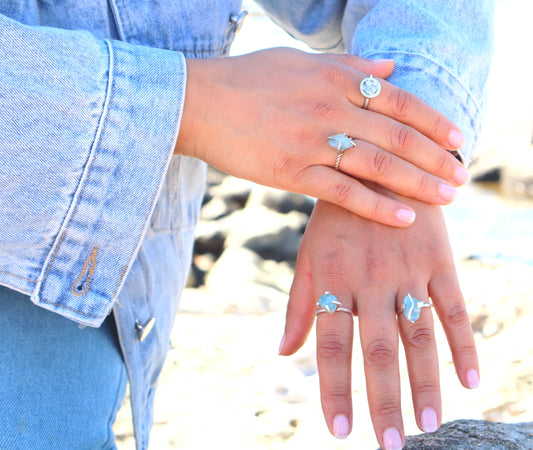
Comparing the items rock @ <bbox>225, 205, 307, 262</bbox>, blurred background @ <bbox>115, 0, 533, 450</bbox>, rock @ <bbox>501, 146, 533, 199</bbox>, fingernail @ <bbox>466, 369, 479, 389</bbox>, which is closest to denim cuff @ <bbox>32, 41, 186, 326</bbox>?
fingernail @ <bbox>466, 369, 479, 389</bbox>

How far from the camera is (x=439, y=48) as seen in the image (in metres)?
1.17

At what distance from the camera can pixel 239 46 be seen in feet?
23.1

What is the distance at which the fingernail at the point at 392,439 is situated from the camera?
A: 33.6 inches

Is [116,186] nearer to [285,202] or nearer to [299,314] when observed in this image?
[299,314]

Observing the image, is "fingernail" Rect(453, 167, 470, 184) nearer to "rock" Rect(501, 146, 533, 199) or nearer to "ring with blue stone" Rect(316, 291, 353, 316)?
"ring with blue stone" Rect(316, 291, 353, 316)

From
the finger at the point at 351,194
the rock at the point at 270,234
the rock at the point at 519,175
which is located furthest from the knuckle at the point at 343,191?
the rock at the point at 519,175

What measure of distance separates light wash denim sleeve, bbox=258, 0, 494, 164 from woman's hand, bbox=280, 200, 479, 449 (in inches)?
10.0

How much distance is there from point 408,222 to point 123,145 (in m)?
0.53

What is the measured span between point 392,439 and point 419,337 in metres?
0.18

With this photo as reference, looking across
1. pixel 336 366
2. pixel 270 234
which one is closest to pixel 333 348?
pixel 336 366

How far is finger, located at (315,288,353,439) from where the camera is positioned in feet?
2.91

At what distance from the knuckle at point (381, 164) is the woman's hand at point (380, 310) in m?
0.10

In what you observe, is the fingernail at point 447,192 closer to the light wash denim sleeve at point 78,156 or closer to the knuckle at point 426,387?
the knuckle at point 426,387

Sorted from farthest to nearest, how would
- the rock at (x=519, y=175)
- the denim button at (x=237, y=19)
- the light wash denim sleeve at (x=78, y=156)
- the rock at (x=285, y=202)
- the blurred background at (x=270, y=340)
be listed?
1. the rock at (x=519, y=175)
2. the rock at (x=285, y=202)
3. the blurred background at (x=270, y=340)
4. the denim button at (x=237, y=19)
5. the light wash denim sleeve at (x=78, y=156)
